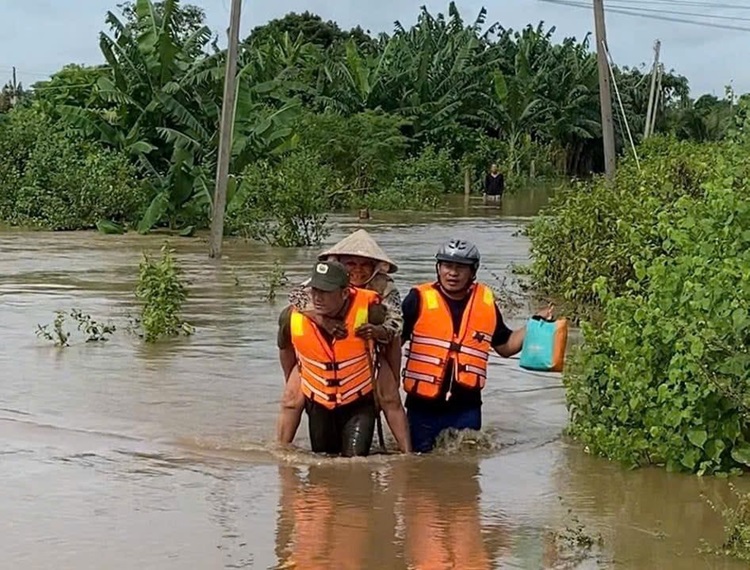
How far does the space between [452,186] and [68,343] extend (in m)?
36.9

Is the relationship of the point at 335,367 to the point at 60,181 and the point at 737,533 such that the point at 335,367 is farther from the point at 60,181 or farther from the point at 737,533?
the point at 60,181

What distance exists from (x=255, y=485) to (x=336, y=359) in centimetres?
81

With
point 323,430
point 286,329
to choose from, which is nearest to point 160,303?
point 323,430

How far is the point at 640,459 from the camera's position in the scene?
24.8 feet

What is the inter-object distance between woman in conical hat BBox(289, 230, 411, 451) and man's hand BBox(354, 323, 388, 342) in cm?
4

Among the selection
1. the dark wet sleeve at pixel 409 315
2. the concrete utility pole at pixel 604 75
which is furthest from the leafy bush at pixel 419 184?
the dark wet sleeve at pixel 409 315

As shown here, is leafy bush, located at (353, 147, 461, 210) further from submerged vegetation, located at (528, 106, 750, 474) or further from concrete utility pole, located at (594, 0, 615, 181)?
submerged vegetation, located at (528, 106, 750, 474)

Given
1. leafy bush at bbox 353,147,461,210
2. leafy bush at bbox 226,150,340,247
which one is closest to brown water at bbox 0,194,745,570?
leafy bush at bbox 226,150,340,247

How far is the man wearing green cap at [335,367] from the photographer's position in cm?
723

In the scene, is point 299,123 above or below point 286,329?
above

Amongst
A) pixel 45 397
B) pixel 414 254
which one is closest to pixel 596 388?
pixel 45 397

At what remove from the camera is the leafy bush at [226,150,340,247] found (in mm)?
24406

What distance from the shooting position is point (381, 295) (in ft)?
24.7

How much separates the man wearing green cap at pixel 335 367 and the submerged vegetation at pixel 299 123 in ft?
26.2
